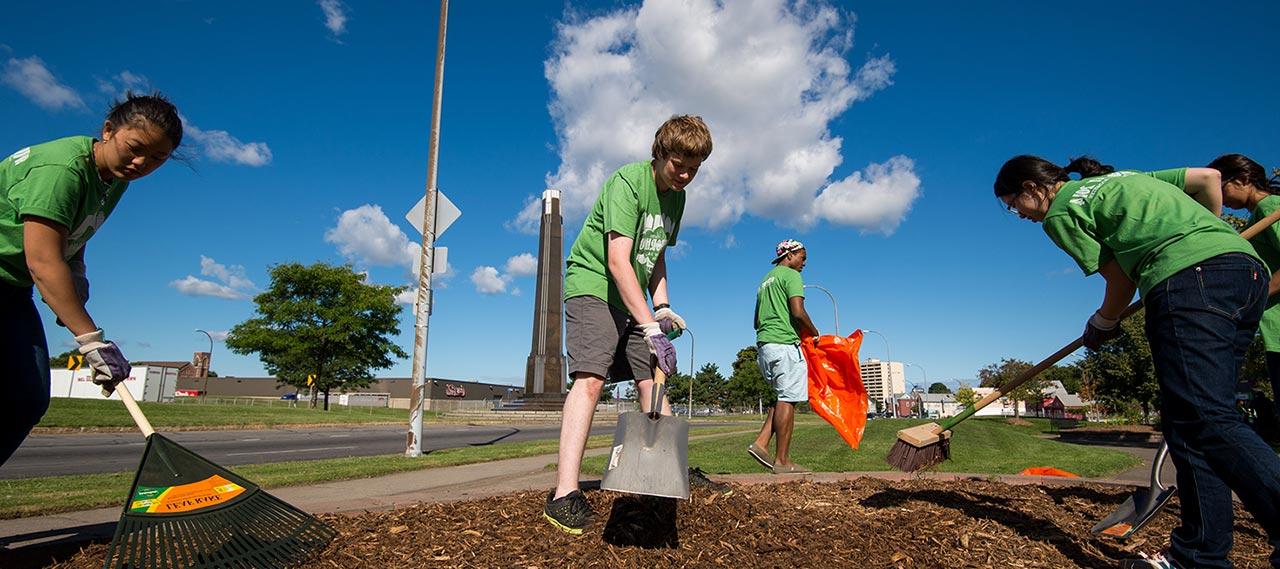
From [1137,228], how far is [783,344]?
3168 mm

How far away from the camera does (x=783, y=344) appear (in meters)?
5.44

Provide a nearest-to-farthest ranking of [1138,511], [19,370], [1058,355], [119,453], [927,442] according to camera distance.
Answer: [19,370], [1138,511], [1058,355], [927,442], [119,453]

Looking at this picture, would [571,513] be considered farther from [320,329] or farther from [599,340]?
[320,329]

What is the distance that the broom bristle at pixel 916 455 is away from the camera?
3.46 metres

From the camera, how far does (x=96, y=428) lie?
53.0ft

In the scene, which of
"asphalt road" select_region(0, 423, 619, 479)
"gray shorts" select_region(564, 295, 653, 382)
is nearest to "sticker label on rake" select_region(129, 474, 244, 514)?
"gray shorts" select_region(564, 295, 653, 382)

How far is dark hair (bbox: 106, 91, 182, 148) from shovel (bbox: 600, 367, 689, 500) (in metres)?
2.14

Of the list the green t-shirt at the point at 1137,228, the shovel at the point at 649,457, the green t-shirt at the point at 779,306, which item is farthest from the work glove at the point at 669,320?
the green t-shirt at the point at 779,306

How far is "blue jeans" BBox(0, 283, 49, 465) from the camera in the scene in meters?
2.46

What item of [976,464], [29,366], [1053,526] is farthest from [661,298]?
[976,464]

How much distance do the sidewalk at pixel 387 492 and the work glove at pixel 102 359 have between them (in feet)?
2.15

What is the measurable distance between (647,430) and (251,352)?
131 feet

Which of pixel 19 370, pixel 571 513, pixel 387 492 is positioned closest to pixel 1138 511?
pixel 571 513

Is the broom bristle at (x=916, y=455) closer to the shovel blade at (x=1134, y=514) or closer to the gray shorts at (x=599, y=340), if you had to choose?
the shovel blade at (x=1134, y=514)
